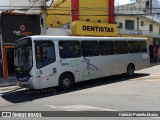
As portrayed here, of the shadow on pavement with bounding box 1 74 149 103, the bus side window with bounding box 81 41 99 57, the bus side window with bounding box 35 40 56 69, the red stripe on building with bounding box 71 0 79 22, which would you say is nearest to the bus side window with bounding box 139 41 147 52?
the shadow on pavement with bounding box 1 74 149 103

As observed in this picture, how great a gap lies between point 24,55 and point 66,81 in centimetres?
239

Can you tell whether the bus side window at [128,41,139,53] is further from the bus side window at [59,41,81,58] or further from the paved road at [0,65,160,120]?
the bus side window at [59,41,81,58]

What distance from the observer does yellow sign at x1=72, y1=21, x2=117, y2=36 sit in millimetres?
26469

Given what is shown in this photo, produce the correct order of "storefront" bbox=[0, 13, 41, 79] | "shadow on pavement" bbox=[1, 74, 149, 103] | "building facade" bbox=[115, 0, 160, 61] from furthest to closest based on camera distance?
"building facade" bbox=[115, 0, 160, 61] → "storefront" bbox=[0, 13, 41, 79] → "shadow on pavement" bbox=[1, 74, 149, 103]

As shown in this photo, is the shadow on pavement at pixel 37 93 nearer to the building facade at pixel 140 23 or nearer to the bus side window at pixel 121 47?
the bus side window at pixel 121 47

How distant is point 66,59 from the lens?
578 inches

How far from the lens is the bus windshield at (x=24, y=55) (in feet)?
44.5

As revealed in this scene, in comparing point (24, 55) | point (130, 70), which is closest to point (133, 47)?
point (130, 70)

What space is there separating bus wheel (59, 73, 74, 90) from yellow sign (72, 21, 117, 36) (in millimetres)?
11732

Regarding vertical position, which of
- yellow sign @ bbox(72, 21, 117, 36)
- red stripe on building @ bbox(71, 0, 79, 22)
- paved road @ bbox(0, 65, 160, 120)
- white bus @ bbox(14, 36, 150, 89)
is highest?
red stripe on building @ bbox(71, 0, 79, 22)

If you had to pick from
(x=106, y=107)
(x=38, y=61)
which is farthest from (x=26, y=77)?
(x=106, y=107)

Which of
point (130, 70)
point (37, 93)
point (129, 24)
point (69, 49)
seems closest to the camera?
point (37, 93)

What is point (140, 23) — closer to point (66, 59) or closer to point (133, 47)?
point (133, 47)

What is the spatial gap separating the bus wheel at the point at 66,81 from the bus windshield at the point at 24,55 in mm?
1826
